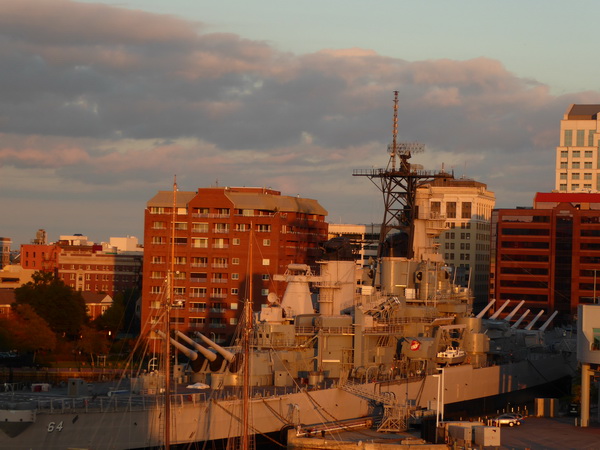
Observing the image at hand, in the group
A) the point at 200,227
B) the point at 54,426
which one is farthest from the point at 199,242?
the point at 54,426

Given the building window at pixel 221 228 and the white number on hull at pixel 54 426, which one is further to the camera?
the building window at pixel 221 228

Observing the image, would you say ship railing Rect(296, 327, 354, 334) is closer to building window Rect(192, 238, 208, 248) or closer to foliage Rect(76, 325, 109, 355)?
foliage Rect(76, 325, 109, 355)

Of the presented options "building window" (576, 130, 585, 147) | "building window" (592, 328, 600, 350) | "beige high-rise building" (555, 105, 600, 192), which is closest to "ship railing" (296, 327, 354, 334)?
"building window" (592, 328, 600, 350)

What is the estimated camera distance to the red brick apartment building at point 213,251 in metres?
99.8

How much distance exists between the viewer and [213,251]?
102m

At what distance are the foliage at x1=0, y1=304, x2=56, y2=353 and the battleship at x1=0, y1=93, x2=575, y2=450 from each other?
107 feet

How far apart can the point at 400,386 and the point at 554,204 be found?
68.0 m

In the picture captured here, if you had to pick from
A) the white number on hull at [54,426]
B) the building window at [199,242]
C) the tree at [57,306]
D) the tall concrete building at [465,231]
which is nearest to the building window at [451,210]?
the tall concrete building at [465,231]

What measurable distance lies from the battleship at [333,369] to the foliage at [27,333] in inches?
1280

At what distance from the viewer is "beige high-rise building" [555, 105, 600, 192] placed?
485 feet

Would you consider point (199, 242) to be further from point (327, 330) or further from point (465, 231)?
point (465, 231)

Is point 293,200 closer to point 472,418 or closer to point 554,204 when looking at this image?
point 554,204

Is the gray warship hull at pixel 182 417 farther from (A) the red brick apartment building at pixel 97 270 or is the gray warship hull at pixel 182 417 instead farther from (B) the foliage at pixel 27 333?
(A) the red brick apartment building at pixel 97 270

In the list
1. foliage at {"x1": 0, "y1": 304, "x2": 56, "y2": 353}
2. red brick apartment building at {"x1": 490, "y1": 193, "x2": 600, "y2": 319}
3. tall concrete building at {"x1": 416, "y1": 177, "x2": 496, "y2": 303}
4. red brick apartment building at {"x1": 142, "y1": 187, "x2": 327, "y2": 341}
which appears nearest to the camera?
foliage at {"x1": 0, "y1": 304, "x2": 56, "y2": 353}
